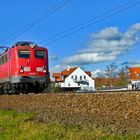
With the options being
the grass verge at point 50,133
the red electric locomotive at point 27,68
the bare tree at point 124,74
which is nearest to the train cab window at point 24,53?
the red electric locomotive at point 27,68

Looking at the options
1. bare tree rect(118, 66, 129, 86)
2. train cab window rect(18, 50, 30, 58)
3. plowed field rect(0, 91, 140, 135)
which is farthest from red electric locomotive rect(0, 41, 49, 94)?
bare tree rect(118, 66, 129, 86)

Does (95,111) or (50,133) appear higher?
(95,111)

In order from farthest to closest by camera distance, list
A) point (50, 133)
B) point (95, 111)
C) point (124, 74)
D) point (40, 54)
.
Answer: point (124, 74) < point (40, 54) < point (95, 111) < point (50, 133)

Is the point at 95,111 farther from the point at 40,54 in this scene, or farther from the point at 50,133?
the point at 40,54

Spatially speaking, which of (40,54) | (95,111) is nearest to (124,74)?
(40,54)

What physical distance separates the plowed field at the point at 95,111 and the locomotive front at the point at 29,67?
8218 millimetres

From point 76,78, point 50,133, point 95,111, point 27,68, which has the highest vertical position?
point 76,78

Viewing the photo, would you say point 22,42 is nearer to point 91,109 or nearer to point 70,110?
point 70,110

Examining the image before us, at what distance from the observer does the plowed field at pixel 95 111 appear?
10.8m

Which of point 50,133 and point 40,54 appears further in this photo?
point 40,54

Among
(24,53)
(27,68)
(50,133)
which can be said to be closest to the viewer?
(50,133)

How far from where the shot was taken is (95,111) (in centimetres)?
1321

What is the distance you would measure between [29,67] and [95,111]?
16.0 m

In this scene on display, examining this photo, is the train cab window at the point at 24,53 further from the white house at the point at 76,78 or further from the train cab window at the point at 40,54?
the white house at the point at 76,78
